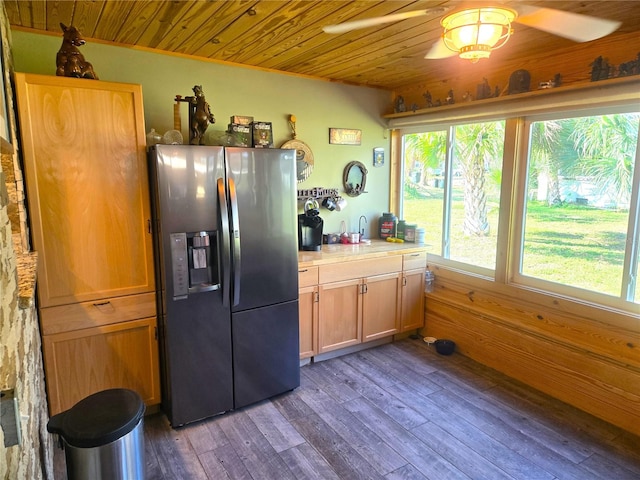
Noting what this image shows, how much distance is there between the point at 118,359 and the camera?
2428 mm

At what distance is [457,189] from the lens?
11.8 ft

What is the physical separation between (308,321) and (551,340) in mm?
1759

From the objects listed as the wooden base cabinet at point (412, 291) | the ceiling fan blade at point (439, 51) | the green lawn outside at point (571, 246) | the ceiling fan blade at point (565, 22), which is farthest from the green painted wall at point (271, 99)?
the ceiling fan blade at point (565, 22)

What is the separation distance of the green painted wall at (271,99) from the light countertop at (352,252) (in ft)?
1.15

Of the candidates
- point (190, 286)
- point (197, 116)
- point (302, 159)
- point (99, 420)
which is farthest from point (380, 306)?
point (99, 420)

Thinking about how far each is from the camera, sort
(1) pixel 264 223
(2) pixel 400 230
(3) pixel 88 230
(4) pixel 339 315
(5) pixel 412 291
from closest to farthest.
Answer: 1. (3) pixel 88 230
2. (1) pixel 264 223
3. (4) pixel 339 315
4. (5) pixel 412 291
5. (2) pixel 400 230

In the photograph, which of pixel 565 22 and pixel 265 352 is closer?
pixel 565 22

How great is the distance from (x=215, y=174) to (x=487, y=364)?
2594mm

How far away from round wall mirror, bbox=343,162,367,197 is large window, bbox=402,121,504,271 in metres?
0.49

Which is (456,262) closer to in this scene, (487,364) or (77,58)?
(487,364)

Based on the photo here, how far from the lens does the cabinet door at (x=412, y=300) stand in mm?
3660

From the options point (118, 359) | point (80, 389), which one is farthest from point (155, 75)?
point (80, 389)

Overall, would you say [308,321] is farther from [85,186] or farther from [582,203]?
[582,203]

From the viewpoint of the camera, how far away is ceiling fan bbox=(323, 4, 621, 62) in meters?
1.51
